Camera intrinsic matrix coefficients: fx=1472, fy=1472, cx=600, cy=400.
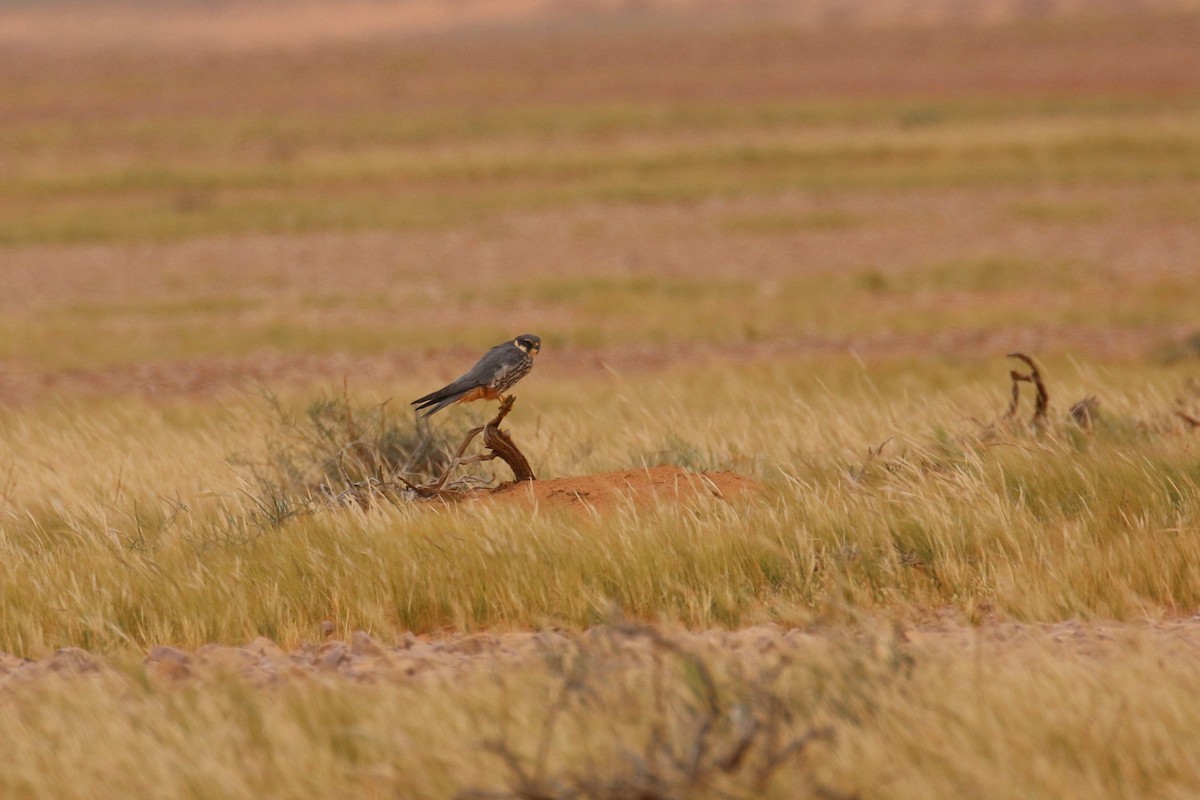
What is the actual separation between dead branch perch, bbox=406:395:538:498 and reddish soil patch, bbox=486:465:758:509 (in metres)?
0.12

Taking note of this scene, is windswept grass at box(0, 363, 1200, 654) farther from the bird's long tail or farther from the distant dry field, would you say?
the bird's long tail

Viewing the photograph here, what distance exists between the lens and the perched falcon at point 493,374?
6.94 metres

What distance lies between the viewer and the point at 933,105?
2122 inches

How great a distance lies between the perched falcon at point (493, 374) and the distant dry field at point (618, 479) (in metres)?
0.49

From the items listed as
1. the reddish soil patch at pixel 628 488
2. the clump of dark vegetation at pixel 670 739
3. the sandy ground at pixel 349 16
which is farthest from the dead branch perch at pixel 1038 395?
the sandy ground at pixel 349 16

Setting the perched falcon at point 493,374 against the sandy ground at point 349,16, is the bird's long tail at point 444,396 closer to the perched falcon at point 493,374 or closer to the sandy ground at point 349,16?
the perched falcon at point 493,374

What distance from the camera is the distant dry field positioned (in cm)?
418

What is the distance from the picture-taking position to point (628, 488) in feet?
21.9

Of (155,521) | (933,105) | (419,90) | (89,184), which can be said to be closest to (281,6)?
(419,90)

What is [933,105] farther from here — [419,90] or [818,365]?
[818,365]

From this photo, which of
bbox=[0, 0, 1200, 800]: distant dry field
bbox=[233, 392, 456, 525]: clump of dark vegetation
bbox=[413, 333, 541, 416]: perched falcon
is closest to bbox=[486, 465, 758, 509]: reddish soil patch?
bbox=[0, 0, 1200, 800]: distant dry field

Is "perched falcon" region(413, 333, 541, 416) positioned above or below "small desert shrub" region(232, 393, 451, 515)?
above

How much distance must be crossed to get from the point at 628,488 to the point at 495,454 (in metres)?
0.70

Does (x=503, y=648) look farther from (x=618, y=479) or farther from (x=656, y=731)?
(x=618, y=479)
